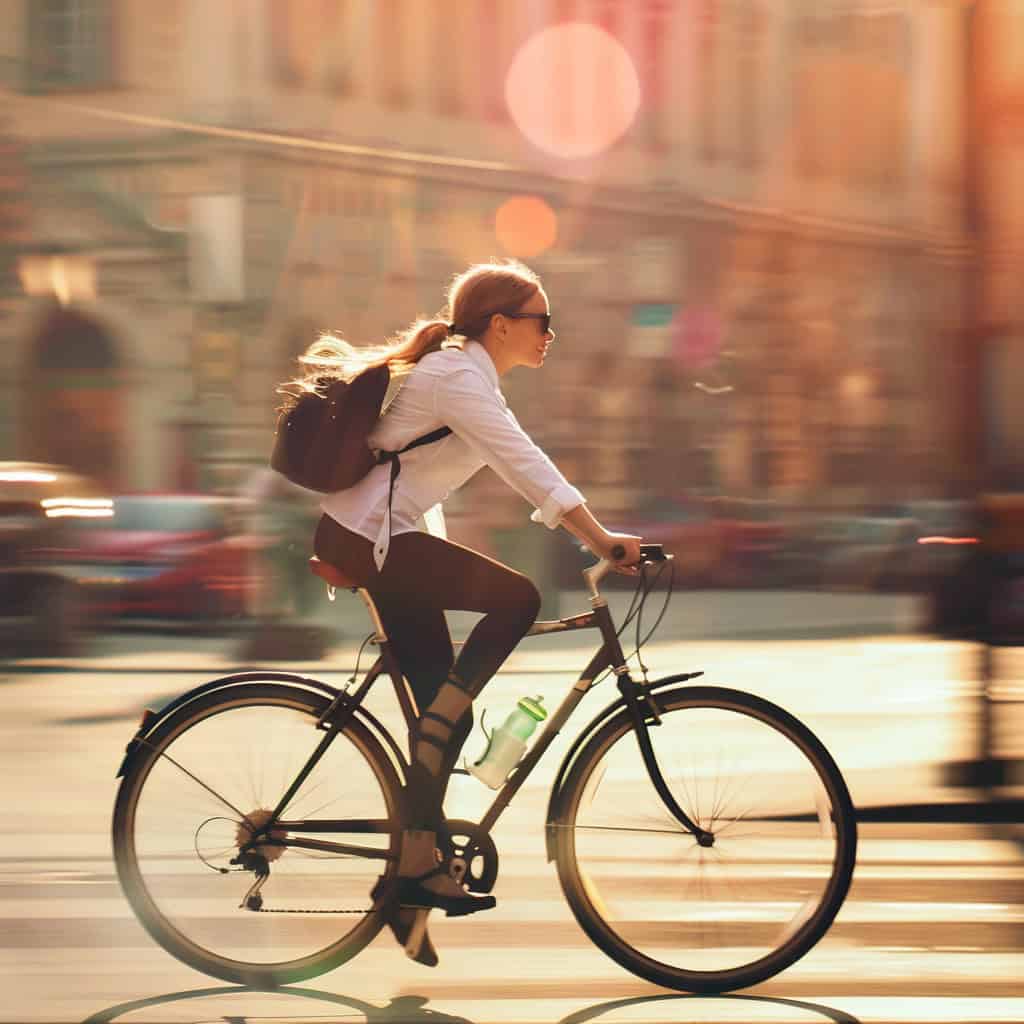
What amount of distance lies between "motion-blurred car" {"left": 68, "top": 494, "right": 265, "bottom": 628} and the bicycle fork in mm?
11983

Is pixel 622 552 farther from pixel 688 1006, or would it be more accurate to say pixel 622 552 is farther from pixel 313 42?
pixel 313 42

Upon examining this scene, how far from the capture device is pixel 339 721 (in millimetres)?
4609

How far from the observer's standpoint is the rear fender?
461cm

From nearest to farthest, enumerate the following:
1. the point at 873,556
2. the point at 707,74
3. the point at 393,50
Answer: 1. the point at 873,556
2. the point at 393,50
3. the point at 707,74

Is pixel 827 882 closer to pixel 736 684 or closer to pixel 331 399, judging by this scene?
pixel 331 399

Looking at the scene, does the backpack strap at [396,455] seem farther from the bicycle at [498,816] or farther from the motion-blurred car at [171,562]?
the motion-blurred car at [171,562]

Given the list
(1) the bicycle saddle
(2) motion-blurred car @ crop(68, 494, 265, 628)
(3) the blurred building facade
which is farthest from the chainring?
(3) the blurred building facade

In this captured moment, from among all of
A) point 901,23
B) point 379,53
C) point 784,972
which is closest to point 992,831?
point 784,972

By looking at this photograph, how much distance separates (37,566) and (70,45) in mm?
22974

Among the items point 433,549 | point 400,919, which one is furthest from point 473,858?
point 433,549

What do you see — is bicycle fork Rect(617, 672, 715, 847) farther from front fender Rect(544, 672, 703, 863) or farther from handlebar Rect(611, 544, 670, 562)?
handlebar Rect(611, 544, 670, 562)

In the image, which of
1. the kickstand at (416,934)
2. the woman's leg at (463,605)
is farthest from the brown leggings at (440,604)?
the kickstand at (416,934)

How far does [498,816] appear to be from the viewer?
4.64 meters

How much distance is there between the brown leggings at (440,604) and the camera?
14.9ft
